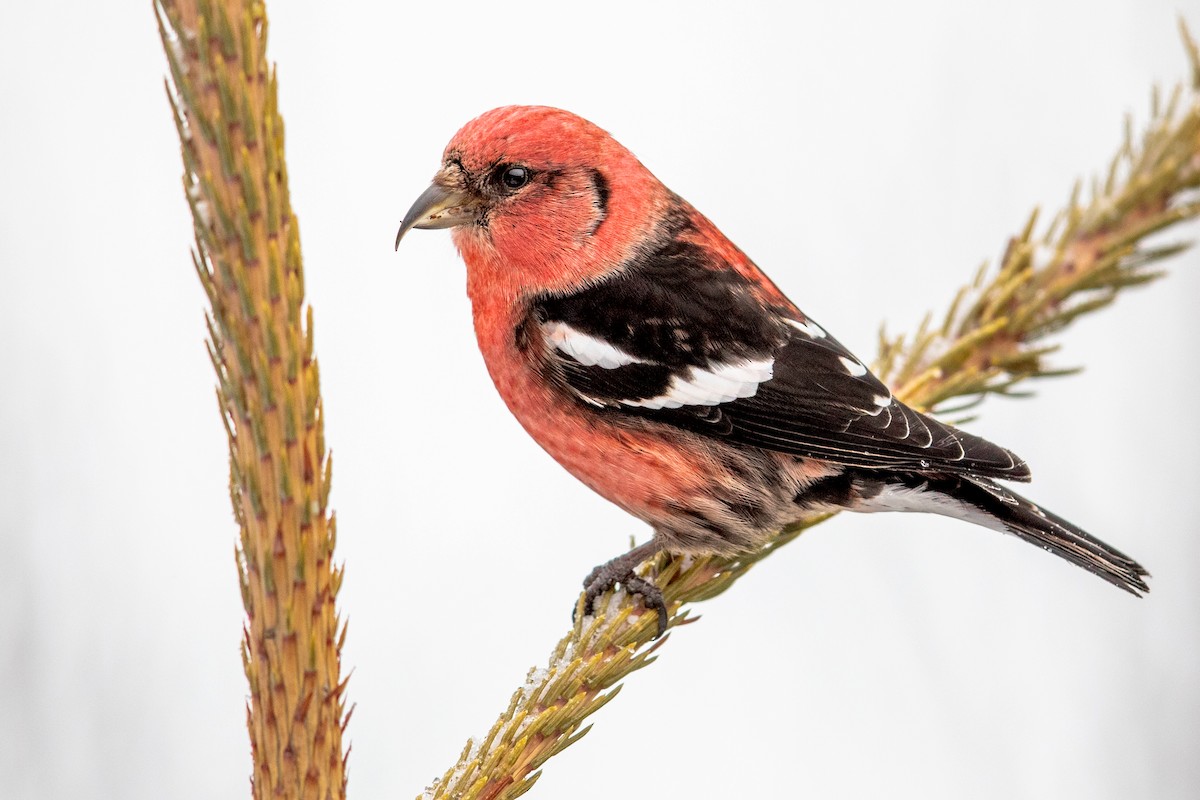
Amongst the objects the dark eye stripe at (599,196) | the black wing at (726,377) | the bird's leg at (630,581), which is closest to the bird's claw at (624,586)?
the bird's leg at (630,581)

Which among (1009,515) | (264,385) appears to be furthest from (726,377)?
(264,385)

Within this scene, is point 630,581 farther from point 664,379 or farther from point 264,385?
point 264,385

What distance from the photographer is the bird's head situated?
5.82ft

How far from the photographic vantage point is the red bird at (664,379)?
169cm

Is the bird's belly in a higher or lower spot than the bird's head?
lower

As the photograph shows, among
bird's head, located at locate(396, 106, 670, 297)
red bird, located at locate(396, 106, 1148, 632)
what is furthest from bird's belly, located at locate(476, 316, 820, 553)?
bird's head, located at locate(396, 106, 670, 297)

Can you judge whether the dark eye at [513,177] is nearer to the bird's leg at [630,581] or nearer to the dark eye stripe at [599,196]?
the dark eye stripe at [599,196]

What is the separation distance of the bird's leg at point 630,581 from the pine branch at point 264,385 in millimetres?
688

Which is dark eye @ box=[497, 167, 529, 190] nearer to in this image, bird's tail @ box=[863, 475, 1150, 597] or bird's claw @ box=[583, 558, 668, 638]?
bird's claw @ box=[583, 558, 668, 638]

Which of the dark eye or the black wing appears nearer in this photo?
the black wing

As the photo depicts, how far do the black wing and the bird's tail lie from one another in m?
0.09

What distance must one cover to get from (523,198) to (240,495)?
952 mm

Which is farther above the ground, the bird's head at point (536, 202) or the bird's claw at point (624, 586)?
the bird's head at point (536, 202)

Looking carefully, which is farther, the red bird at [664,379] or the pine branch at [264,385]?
the red bird at [664,379]
